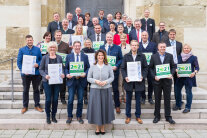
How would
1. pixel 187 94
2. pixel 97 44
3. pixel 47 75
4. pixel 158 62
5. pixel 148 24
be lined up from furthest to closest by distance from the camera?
1. pixel 148 24
2. pixel 97 44
3. pixel 187 94
4. pixel 158 62
5. pixel 47 75

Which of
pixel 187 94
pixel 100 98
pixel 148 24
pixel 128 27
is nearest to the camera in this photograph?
pixel 100 98

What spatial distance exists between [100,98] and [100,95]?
0.22ft

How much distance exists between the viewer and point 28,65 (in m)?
6.29

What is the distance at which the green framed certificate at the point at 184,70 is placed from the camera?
6449 mm

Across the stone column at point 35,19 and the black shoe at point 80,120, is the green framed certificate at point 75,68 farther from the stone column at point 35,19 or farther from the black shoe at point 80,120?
the stone column at point 35,19

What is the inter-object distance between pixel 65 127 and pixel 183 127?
287 centimetres

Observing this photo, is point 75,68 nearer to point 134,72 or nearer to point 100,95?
point 100,95

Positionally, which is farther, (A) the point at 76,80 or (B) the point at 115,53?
(B) the point at 115,53

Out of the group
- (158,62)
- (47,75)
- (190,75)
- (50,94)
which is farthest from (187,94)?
(47,75)

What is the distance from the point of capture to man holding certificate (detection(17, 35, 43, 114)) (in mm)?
6293

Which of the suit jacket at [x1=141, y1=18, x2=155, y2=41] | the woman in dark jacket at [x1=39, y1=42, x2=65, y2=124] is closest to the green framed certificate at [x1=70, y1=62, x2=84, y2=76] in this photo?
the woman in dark jacket at [x1=39, y1=42, x2=65, y2=124]

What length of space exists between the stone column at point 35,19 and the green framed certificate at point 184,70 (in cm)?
525

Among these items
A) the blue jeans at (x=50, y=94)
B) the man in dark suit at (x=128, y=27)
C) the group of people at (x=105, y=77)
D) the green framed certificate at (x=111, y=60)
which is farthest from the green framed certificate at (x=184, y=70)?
the blue jeans at (x=50, y=94)

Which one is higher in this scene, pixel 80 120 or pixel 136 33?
pixel 136 33
